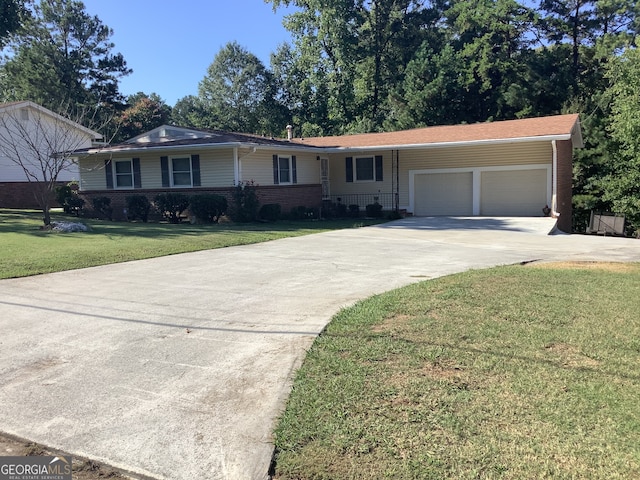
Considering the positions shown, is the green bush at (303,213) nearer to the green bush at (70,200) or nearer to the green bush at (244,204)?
the green bush at (244,204)

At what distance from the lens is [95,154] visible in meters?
22.3

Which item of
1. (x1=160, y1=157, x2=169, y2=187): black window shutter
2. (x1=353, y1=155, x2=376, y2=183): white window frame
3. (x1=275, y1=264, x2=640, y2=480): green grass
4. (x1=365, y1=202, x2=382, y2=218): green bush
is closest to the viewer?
(x1=275, y1=264, x2=640, y2=480): green grass

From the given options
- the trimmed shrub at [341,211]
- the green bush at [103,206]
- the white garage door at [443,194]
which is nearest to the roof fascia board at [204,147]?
the green bush at [103,206]

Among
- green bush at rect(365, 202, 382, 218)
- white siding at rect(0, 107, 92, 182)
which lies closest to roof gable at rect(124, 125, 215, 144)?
white siding at rect(0, 107, 92, 182)

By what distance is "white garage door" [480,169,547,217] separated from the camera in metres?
20.9

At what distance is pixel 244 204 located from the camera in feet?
62.7

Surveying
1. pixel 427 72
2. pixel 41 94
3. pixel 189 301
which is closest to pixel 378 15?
pixel 427 72

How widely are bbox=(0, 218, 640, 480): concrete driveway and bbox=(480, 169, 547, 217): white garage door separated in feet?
32.5

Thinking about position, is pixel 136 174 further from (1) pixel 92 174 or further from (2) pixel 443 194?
(2) pixel 443 194

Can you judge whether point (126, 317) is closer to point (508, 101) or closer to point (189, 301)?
point (189, 301)

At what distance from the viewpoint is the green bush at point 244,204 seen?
19.1m

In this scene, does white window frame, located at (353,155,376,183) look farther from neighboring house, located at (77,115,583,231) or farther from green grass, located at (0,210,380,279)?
green grass, located at (0,210,380,279)

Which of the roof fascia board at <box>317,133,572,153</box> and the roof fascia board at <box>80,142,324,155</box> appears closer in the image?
the roof fascia board at <box>80,142,324,155</box>

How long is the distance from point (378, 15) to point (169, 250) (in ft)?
103
